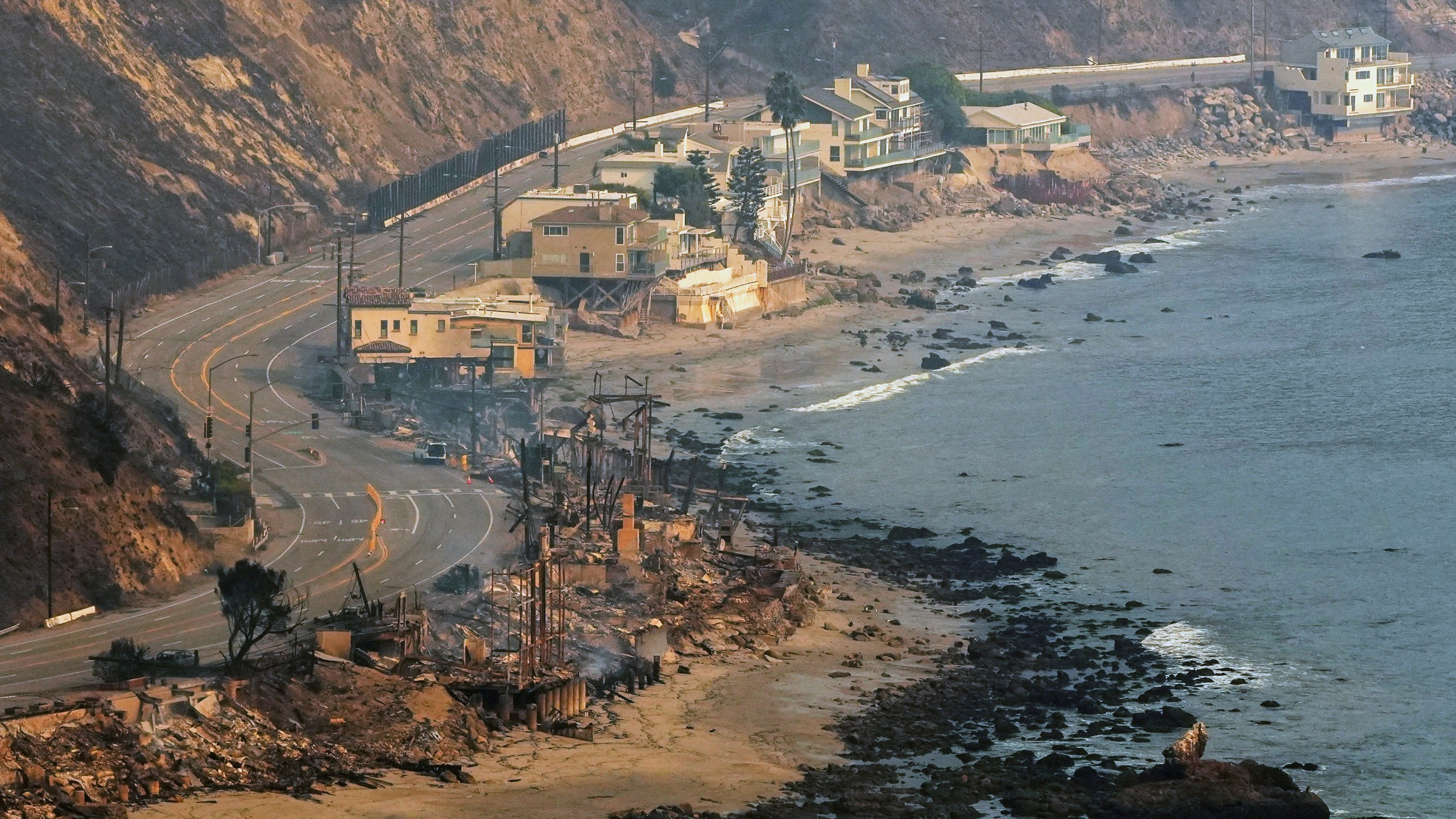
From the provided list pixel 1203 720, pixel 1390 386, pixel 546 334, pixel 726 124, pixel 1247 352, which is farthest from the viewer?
pixel 726 124

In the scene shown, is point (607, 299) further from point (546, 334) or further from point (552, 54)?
point (552, 54)

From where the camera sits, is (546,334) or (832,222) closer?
(546,334)

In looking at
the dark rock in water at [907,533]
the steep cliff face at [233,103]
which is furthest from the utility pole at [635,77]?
the dark rock in water at [907,533]

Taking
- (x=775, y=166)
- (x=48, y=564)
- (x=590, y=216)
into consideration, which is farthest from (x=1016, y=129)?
(x=48, y=564)

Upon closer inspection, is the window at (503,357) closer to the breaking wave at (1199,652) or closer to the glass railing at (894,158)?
the breaking wave at (1199,652)

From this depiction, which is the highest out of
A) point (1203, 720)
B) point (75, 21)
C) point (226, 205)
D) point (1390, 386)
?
point (75, 21)

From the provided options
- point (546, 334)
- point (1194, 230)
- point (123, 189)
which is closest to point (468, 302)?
point (546, 334)

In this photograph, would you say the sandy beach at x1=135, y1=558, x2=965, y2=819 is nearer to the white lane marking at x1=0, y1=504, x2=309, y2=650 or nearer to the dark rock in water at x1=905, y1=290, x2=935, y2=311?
the white lane marking at x1=0, y1=504, x2=309, y2=650
